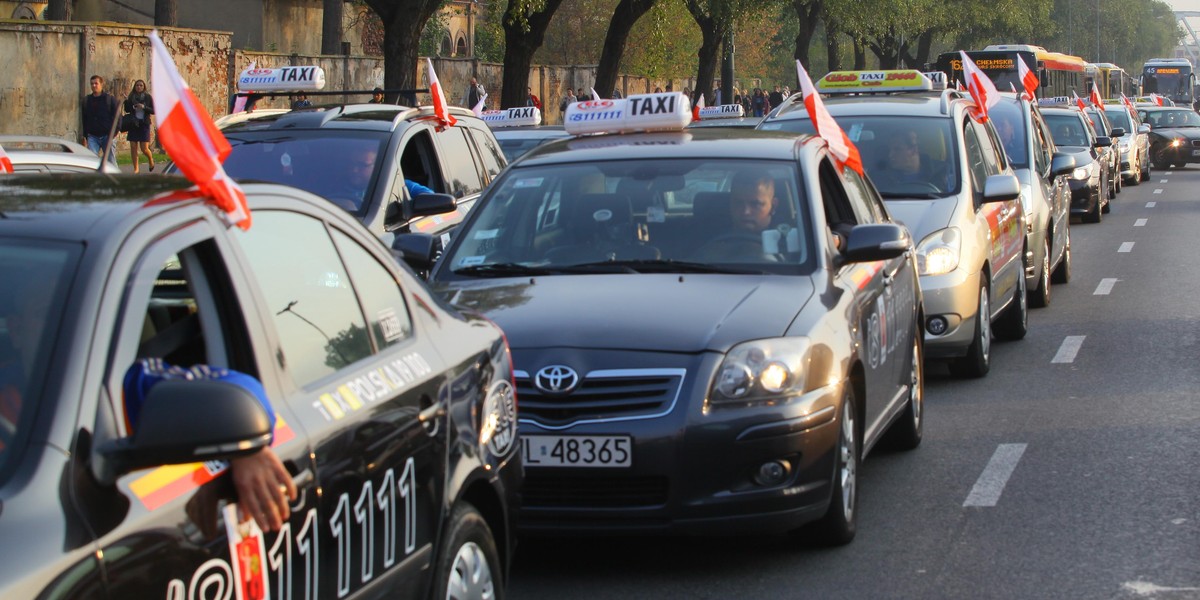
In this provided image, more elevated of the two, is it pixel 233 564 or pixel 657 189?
pixel 657 189

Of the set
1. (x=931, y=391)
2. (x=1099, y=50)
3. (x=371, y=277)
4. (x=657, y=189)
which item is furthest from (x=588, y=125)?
(x=1099, y=50)

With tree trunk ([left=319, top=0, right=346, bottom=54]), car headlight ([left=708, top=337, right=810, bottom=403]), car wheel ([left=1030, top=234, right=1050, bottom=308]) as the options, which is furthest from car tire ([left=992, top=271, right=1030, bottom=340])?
tree trunk ([left=319, top=0, right=346, bottom=54])

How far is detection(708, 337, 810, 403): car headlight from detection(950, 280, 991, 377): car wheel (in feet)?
15.0

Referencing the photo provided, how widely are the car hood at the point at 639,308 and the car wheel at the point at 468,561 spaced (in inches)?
60.4

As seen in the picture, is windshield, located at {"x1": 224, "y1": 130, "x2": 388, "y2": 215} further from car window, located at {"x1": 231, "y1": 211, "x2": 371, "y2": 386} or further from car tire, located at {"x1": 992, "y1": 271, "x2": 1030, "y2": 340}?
car window, located at {"x1": 231, "y1": 211, "x2": 371, "y2": 386}

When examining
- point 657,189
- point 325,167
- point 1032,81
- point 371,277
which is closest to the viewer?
point 371,277

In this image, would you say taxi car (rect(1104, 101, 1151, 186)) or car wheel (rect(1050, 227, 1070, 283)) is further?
taxi car (rect(1104, 101, 1151, 186))

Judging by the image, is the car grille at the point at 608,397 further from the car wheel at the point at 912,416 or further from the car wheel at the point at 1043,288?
the car wheel at the point at 1043,288

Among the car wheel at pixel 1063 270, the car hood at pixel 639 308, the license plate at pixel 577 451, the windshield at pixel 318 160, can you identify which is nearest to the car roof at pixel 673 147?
the car hood at pixel 639 308

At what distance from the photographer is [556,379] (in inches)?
237

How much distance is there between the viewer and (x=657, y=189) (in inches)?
290

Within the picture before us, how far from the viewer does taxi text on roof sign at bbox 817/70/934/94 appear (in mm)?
14742

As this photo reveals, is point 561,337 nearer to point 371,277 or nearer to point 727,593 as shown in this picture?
point 727,593

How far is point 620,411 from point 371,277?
1.78m
